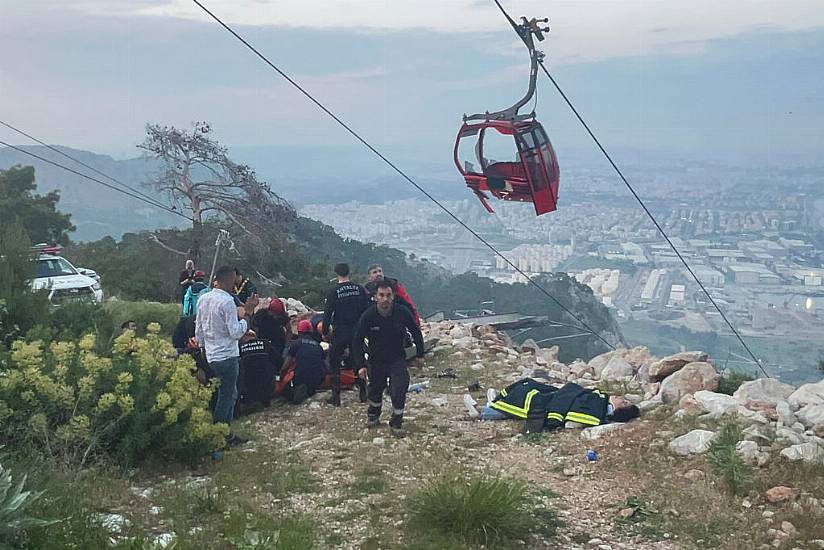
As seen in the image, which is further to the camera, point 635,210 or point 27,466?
point 635,210

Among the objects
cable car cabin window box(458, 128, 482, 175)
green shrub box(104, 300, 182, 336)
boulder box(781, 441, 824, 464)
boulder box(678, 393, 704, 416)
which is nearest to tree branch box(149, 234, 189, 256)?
green shrub box(104, 300, 182, 336)

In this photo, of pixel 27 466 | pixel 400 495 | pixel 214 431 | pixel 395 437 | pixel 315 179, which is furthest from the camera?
pixel 315 179

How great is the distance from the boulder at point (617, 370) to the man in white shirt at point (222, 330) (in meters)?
5.57

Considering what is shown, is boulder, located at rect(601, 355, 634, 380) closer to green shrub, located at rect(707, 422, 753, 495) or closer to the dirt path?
the dirt path

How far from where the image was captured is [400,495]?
21.1 feet

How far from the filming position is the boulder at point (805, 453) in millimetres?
6602

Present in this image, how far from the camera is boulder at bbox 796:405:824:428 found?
301 inches

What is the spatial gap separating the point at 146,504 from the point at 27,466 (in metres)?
0.90

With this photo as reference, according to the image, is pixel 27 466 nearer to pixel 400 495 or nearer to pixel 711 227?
pixel 400 495

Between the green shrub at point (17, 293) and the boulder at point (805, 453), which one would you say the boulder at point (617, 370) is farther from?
the green shrub at point (17, 293)

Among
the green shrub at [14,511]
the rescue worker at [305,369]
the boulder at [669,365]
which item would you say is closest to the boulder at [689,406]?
the boulder at [669,365]

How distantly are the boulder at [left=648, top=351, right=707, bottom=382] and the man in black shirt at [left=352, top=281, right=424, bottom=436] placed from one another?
337 centimetres

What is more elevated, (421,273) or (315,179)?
(315,179)

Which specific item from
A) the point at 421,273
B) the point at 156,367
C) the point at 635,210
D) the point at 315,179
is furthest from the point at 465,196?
the point at 156,367
